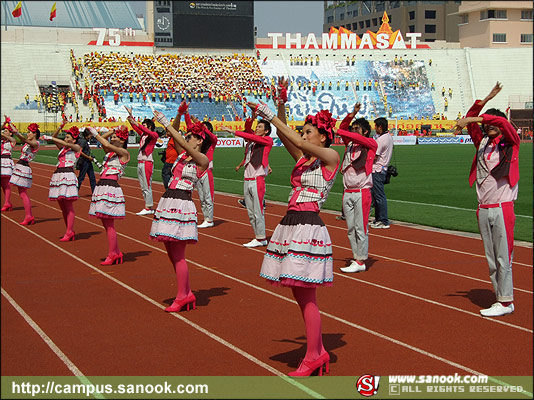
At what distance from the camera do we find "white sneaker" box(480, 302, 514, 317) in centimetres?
746

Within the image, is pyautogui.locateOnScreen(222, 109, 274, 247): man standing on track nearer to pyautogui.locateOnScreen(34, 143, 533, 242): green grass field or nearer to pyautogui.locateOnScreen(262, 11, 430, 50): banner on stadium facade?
pyautogui.locateOnScreen(34, 143, 533, 242): green grass field

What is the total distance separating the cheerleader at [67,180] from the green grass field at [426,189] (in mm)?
6666

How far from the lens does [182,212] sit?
7.63 metres

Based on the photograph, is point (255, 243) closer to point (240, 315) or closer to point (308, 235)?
point (240, 315)

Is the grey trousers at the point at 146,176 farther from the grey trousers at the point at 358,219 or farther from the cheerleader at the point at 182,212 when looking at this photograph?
the cheerleader at the point at 182,212

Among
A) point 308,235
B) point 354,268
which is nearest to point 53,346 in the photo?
point 308,235

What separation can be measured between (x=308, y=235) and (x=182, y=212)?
2.49 m

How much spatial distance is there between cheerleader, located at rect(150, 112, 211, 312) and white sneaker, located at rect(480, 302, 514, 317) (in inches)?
120

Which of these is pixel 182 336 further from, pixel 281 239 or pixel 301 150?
pixel 301 150

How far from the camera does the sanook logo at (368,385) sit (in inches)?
204

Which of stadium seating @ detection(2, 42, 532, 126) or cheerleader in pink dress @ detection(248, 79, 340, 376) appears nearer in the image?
cheerleader in pink dress @ detection(248, 79, 340, 376)

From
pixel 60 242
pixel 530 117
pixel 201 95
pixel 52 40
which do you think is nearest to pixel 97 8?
pixel 52 40

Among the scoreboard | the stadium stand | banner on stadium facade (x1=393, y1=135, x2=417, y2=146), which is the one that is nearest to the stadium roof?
the stadium stand

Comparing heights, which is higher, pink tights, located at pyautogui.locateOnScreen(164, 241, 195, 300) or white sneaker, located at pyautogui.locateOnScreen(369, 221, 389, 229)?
pink tights, located at pyautogui.locateOnScreen(164, 241, 195, 300)
